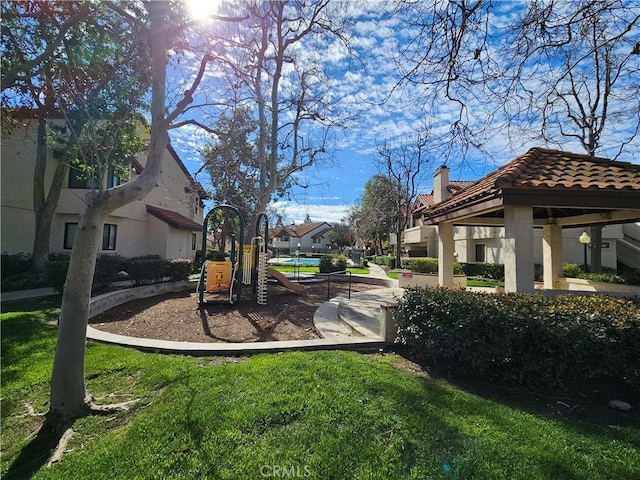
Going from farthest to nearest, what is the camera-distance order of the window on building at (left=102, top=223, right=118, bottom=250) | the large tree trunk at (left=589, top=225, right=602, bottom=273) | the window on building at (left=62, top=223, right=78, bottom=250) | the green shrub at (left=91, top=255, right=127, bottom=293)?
the window on building at (left=102, top=223, right=118, bottom=250), the window on building at (left=62, top=223, right=78, bottom=250), the large tree trunk at (left=589, top=225, right=602, bottom=273), the green shrub at (left=91, top=255, right=127, bottom=293)

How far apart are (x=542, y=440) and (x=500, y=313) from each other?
5.35 feet

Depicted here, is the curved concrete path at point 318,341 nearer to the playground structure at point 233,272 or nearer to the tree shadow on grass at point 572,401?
the tree shadow on grass at point 572,401

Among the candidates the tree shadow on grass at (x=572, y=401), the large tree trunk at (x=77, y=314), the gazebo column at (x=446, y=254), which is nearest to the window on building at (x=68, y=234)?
the large tree trunk at (x=77, y=314)

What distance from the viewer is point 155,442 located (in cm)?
285

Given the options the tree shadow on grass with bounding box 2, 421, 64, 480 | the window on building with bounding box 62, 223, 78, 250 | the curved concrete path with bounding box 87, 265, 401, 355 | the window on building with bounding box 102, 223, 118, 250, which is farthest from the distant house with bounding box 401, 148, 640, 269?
the window on building with bounding box 62, 223, 78, 250

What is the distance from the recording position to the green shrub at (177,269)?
13.3m

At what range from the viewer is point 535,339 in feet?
13.1

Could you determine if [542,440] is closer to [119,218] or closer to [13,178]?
[119,218]

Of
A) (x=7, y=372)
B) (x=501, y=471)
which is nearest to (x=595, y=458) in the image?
(x=501, y=471)

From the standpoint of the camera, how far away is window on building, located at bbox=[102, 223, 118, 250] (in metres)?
17.3

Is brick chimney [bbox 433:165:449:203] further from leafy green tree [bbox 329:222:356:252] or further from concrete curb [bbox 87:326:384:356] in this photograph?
leafy green tree [bbox 329:222:356:252]

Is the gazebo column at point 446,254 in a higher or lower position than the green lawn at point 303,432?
higher

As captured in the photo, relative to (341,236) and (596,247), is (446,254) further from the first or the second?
(341,236)

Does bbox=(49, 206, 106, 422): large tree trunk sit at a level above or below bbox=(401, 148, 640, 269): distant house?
below
